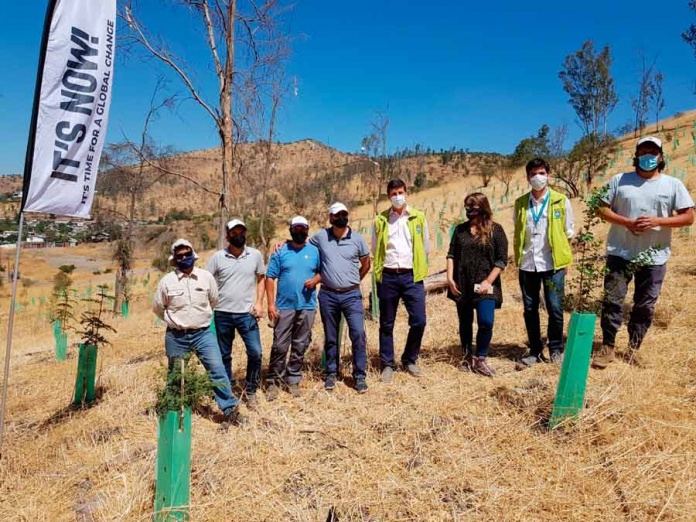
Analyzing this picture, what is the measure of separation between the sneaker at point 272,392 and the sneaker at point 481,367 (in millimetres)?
1845

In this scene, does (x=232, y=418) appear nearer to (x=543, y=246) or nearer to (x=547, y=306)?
(x=547, y=306)

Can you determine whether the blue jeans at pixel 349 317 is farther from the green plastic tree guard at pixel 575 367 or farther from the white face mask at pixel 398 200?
the green plastic tree guard at pixel 575 367

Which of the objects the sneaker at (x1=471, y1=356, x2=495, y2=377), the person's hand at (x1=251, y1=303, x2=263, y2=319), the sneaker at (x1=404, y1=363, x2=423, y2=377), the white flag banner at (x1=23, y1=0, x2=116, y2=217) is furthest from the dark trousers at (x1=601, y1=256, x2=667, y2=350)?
the white flag banner at (x1=23, y1=0, x2=116, y2=217)

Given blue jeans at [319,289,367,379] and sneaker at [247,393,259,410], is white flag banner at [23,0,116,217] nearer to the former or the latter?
sneaker at [247,393,259,410]

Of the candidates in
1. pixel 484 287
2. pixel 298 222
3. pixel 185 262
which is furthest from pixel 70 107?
pixel 484 287

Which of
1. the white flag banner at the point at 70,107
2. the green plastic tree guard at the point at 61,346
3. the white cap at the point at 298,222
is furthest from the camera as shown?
the green plastic tree guard at the point at 61,346

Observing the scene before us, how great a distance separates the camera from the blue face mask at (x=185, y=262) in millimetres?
3648

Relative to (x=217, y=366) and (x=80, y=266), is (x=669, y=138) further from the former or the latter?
(x=80, y=266)

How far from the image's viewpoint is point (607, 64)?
68.7ft

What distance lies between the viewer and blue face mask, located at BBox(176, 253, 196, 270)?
12.0 feet

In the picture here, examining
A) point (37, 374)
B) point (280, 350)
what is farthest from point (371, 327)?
point (37, 374)

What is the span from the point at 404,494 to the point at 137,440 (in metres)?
2.19

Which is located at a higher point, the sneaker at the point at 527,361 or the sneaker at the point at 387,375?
the sneaker at the point at 527,361

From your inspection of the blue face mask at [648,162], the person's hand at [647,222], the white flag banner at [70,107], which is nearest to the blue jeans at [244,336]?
the white flag banner at [70,107]
